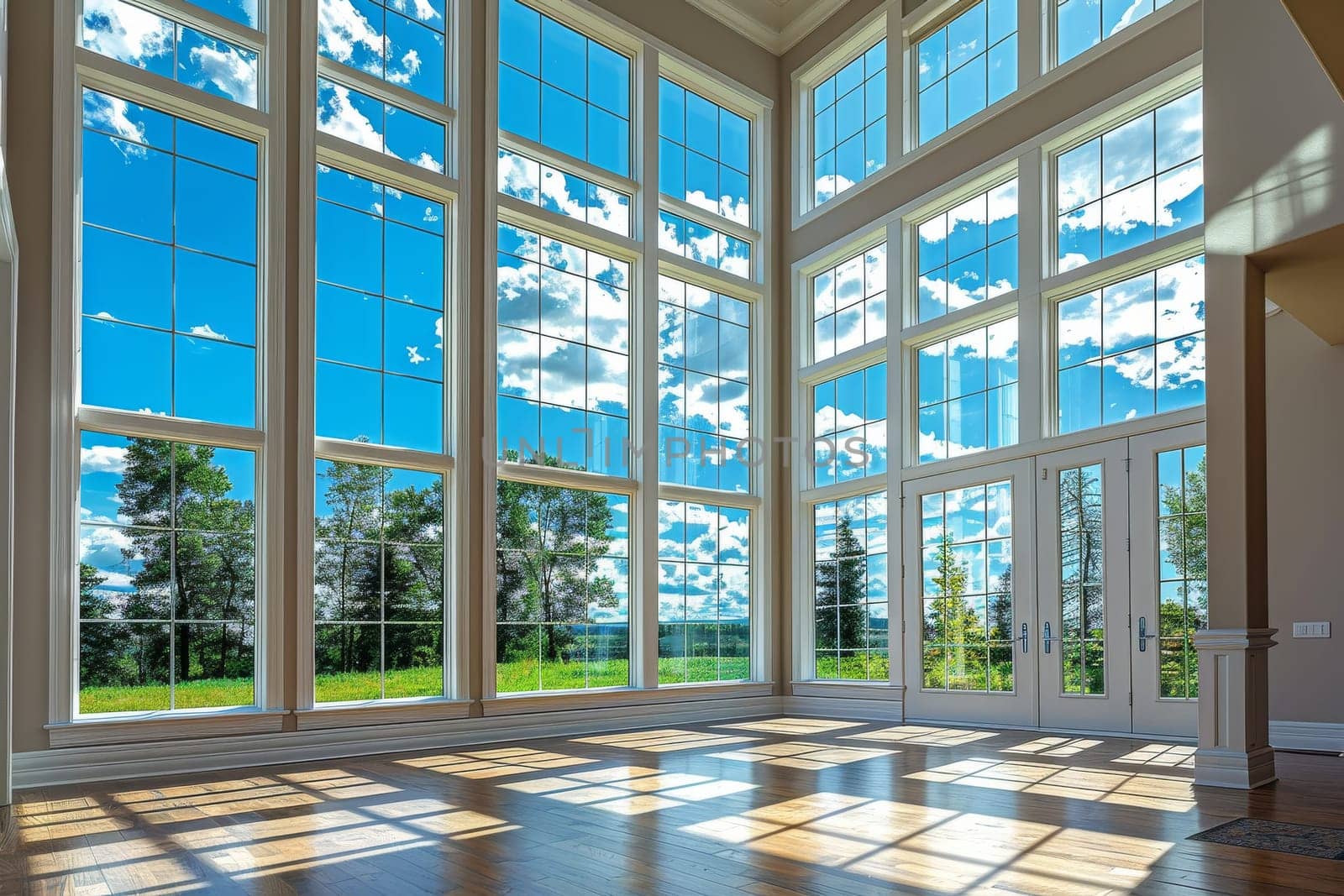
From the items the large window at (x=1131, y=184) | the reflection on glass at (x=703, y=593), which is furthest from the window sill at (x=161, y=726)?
the large window at (x=1131, y=184)

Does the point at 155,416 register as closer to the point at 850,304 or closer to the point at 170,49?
the point at 170,49

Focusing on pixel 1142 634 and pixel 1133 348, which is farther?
pixel 1133 348

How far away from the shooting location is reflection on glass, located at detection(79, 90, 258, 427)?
6539 mm

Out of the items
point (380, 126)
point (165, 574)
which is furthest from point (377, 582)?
point (380, 126)

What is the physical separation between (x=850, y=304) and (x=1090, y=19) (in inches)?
130

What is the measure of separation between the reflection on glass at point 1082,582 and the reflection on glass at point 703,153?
4714mm

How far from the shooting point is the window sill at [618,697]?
808 centimetres

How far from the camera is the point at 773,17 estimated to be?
1077cm

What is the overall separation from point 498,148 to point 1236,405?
612 cm

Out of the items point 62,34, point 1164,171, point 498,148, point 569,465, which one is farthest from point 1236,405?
point 62,34

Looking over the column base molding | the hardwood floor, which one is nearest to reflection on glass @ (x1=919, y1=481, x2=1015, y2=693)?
the hardwood floor

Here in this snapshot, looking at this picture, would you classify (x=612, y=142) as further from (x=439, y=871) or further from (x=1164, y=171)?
(x=439, y=871)

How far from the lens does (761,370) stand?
10633mm

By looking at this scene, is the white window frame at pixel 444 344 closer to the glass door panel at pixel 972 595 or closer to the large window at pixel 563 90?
the large window at pixel 563 90
